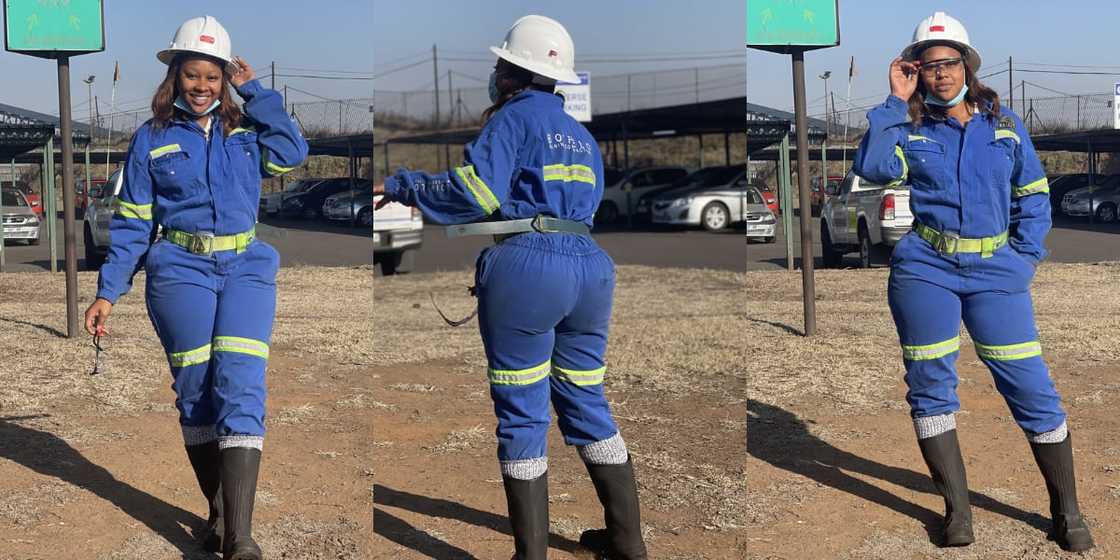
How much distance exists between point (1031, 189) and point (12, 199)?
11.9 metres

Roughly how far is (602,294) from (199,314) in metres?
1.31

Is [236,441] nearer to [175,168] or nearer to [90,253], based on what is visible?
[175,168]

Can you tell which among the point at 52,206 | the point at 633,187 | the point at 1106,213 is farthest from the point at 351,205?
the point at 633,187

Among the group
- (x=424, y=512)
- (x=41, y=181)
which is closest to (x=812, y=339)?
(x=424, y=512)

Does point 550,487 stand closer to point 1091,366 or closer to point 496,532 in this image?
point 496,532

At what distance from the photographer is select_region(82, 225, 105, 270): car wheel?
11.7 m

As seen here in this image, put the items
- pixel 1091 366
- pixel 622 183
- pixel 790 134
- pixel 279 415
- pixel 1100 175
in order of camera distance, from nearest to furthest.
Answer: pixel 279 415
pixel 1091 366
pixel 790 134
pixel 1100 175
pixel 622 183

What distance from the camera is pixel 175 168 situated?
3.87 meters

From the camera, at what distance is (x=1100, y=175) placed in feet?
40.6

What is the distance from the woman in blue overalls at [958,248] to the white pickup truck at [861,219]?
26.4 feet

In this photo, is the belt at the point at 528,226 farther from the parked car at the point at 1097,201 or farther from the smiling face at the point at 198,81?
the parked car at the point at 1097,201

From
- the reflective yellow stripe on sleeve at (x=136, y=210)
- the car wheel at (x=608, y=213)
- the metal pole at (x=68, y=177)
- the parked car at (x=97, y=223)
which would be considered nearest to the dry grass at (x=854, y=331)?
the reflective yellow stripe on sleeve at (x=136, y=210)

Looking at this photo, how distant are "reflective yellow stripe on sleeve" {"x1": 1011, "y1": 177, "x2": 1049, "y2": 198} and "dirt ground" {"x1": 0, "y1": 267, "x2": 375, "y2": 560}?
254cm

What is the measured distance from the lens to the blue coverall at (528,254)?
3.30m
